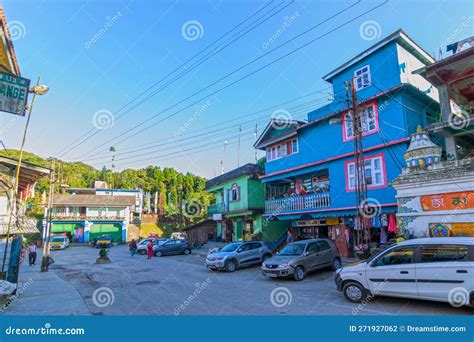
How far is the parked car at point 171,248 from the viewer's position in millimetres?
26031

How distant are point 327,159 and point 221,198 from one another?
45.9 feet

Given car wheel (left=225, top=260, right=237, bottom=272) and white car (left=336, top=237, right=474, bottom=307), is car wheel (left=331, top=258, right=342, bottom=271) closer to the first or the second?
car wheel (left=225, top=260, right=237, bottom=272)

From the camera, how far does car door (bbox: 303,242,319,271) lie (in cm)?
1270

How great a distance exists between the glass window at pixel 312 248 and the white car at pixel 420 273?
4.08 metres

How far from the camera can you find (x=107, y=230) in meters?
48.1

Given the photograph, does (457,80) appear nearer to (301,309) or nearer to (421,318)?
(421,318)

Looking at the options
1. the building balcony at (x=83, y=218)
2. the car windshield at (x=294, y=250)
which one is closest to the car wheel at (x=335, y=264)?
the car windshield at (x=294, y=250)

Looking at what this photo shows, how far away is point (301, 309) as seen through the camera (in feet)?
26.1

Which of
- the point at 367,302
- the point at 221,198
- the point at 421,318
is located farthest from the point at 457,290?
the point at 221,198

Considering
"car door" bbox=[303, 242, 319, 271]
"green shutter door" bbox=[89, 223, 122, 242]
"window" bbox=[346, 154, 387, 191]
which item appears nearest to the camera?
"car door" bbox=[303, 242, 319, 271]

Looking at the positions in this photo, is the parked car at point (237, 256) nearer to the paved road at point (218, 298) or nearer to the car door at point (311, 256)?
the paved road at point (218, 298)

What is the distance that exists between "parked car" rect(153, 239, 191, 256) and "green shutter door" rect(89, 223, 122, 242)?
25.3 m

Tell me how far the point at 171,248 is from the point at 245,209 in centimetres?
746

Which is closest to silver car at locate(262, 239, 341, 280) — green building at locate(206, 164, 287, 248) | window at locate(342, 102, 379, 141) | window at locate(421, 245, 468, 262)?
window at locate(421, 245, 468, 262)
